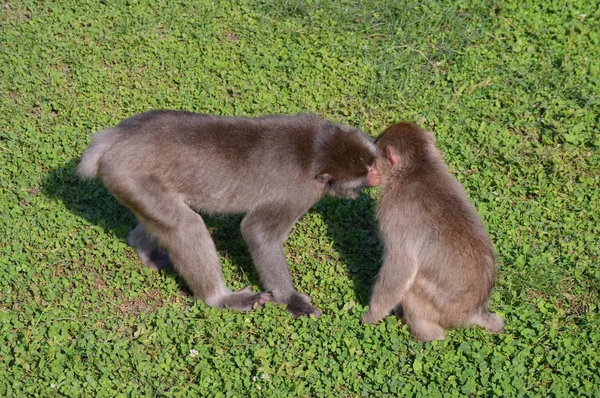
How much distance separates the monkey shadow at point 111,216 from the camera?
7.37 metres

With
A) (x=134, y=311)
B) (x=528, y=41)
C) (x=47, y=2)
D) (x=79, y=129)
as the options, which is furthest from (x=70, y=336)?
(x=528, y=41)

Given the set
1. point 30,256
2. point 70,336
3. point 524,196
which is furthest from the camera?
point 524,196

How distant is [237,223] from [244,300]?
1.23 metres

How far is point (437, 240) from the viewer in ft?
19.9

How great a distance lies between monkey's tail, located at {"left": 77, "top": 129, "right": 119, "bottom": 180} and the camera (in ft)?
21.2

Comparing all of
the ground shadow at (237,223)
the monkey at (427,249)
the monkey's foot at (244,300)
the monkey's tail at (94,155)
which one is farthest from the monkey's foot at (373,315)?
the monkey's tail at (94,155)

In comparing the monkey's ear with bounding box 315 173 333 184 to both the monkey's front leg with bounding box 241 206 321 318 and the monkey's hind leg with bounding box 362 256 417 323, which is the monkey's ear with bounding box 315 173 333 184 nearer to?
the monkey's front leg with bounding box 241 206 321 318

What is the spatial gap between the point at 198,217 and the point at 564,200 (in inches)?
137

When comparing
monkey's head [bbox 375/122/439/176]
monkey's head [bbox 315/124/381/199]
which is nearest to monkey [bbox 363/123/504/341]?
monkey's head [bbox 375/122/439/176]

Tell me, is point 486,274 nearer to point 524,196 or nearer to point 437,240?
point 437,240

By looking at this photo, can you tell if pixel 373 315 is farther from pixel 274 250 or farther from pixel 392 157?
pixel 392 157

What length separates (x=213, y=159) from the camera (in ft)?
21.3

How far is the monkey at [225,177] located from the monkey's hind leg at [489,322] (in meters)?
1.28

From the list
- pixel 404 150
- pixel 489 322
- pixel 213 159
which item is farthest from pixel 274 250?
pixel 489 322
